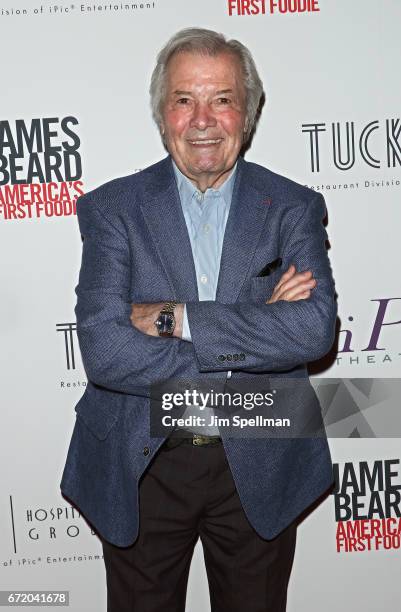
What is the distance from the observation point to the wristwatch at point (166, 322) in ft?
6.45

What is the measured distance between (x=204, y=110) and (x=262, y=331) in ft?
2.05

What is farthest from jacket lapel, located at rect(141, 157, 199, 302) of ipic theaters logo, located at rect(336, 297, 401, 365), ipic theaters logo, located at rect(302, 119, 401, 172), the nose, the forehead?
ipic theaters logo, located at rect(336, 297, 401, 365)

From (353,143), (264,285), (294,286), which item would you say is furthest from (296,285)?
(353,143)

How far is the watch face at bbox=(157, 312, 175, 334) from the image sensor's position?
6.45 ft

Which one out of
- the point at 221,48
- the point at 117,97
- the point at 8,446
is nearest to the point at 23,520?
the point at 8,446

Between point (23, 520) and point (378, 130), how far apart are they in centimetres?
188

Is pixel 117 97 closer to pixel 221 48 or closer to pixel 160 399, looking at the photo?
pixel 221 48

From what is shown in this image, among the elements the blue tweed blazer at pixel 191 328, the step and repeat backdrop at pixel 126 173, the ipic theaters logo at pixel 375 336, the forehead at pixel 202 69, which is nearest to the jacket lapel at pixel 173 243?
the blue tweed blazer at pixel 191 328

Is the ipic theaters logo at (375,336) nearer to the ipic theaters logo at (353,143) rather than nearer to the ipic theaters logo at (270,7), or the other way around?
the ipic theaters logo at (353,143)

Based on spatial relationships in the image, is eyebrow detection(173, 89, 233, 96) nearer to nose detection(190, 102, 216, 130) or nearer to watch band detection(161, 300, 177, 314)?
nose detection(190, 102, 216, 130)

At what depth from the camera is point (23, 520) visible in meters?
2.78

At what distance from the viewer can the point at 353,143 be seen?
2.63 metres

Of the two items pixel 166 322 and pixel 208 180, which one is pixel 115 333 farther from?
pixel 208 180

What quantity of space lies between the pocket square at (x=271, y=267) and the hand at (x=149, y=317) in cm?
27
